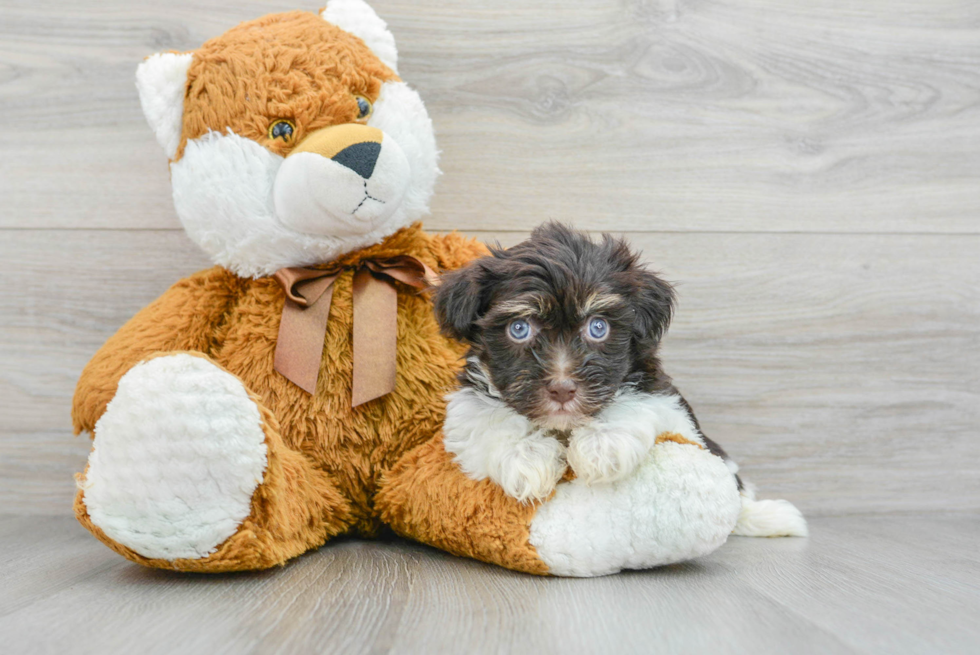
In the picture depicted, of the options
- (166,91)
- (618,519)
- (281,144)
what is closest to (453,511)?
(618,519)

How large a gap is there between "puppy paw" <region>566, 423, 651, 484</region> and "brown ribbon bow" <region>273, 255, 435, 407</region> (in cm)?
37

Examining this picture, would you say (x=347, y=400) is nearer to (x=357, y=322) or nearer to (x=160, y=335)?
(x=357, y=322)

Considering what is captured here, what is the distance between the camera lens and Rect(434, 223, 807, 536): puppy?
1.09 m

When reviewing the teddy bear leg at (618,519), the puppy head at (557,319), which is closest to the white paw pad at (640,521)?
the teddy bear leg at (618,519)

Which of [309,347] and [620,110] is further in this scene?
[620,110]

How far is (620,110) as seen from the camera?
1.72 m

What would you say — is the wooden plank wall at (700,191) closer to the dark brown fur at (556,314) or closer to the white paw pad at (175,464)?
the dark brown fur at (556,314)

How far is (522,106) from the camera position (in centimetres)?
171

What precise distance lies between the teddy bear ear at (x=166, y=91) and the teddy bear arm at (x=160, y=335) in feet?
0.85

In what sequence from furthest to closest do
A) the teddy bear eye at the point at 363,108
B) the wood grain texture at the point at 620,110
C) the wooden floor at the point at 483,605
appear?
1. the wood grain texture at the point at 620,110
2. the teddy bear eye at the point at 363,108
3. the wooden floor at the point at 483,605

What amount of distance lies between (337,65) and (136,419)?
0.69 metres

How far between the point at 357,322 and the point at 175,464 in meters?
0.40

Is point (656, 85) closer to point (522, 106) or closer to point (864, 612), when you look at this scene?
point (522, 106)

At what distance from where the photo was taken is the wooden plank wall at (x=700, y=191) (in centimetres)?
168
